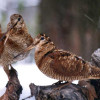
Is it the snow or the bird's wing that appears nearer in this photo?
the bird's wing

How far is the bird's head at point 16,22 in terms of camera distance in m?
2.40

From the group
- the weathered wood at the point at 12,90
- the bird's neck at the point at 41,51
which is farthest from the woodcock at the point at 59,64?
the weathered wood at the point at 12,90

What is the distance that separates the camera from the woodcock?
2.25 meters

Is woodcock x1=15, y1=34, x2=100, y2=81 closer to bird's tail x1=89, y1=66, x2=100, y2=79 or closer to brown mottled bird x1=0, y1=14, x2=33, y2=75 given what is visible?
bird's tail x1=89, y1=66, x2=100, y2=79

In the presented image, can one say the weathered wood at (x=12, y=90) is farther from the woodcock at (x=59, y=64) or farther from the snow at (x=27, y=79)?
the woodcock at (x=59, y=64)

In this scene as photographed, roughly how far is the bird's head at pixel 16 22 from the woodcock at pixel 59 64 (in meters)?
0.23

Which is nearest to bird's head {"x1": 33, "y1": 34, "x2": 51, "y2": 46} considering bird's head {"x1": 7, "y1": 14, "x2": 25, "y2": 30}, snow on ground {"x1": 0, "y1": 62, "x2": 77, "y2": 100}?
bird's head {"x1": 7, "y1": 14, "x2": 25, "y2": 30}

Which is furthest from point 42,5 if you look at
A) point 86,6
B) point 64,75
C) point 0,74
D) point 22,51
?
point 64,75

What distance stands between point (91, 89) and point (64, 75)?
0.34 meters

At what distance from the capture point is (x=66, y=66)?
2.29 metres

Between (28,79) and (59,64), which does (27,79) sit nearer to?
(28,79)

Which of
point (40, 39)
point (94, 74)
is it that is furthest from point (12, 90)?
point (94, 74)

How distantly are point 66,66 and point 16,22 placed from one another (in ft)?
1.72

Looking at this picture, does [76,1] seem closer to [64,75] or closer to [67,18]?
[67,18]
